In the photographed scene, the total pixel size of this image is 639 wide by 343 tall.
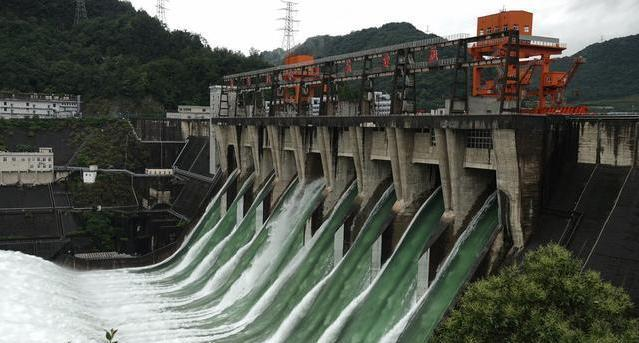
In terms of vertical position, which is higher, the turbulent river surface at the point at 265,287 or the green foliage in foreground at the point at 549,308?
the green foliage in foreground at the point at 549,308

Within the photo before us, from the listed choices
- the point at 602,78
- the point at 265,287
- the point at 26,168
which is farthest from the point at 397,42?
the point at 265,287

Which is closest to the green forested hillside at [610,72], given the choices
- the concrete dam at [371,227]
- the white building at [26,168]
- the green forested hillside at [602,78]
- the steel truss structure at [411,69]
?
the green forested hillside at [602,78]

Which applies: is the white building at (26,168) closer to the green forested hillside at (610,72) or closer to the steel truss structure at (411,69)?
the steel truss structure at (411,69)

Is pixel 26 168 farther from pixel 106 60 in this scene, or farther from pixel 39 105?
pixel 106 60

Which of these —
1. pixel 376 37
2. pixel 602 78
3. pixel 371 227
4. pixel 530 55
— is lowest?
pixel 371 227

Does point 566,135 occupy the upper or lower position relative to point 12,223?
upper

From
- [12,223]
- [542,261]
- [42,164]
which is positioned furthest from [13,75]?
[542,261]

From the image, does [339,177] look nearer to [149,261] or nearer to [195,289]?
[195,289]
